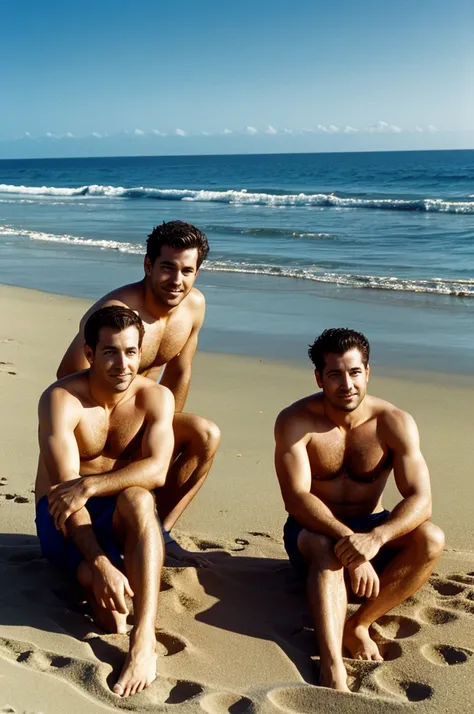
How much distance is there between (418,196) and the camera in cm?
3412

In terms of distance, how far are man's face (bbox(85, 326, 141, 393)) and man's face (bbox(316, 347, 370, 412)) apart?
0.89 m

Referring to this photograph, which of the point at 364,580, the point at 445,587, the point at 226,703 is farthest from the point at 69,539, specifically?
the point at 445,587

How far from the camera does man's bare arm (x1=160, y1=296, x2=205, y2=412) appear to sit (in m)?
5.19

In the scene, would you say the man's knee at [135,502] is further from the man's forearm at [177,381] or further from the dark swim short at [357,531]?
the man's forearm at [177,381]

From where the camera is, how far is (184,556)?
4.62 meters

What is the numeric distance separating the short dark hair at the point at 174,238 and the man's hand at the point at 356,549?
1.83 meters

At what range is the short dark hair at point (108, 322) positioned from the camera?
414 centimetres

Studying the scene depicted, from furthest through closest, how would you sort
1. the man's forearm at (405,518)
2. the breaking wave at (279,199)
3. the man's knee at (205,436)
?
1. the breaking wave at (279,199)
2. the man's knee at (205,436)
3. the man's forearm at (405,518)

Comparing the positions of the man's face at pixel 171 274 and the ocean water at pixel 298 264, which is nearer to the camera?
the man's face at pixel 171 274

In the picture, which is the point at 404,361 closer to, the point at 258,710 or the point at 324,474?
the point at 324,474

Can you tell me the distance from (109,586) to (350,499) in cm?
123

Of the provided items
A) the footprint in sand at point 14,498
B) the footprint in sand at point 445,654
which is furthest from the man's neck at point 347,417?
the footprint in sand at point 14,498

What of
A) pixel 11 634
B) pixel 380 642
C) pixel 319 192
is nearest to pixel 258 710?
pixel 380 642

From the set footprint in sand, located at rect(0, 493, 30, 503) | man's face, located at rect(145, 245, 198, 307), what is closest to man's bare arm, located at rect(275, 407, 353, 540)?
man's face, located at rect(145, 245, 198, 307)
